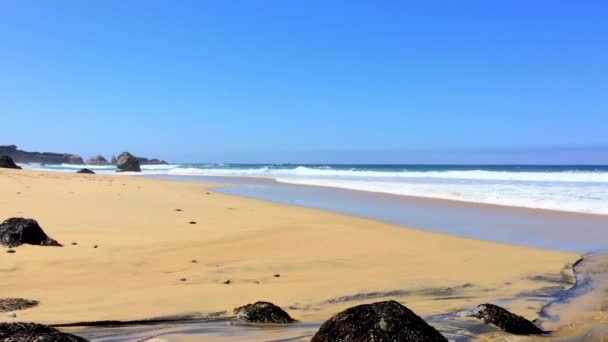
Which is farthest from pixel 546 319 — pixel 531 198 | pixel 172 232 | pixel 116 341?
pixel 531 198

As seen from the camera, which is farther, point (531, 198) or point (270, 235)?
point (531, 198)

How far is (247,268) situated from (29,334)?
12.7 ft

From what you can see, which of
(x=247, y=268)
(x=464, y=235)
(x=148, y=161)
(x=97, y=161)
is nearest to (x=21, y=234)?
(x=247, y=268)

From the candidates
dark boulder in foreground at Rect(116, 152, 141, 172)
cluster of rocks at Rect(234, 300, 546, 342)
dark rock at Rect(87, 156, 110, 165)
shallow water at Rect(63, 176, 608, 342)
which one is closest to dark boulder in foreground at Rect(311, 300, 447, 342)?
cluster of rocks at Rect(234, 300, 546, 342)

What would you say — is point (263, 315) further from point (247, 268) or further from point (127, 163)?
point (127, 163)

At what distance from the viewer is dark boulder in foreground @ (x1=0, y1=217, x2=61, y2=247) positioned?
6566 millimetres

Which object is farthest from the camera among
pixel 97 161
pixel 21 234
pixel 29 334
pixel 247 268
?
pixel 97 161

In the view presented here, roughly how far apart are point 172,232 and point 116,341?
212 inches

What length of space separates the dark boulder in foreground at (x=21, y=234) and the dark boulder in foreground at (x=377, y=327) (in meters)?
5.30

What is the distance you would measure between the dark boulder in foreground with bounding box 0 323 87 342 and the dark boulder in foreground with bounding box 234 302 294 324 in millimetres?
1594

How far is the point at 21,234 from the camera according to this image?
661cm

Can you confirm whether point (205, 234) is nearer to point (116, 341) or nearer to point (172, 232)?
point (172, 232)

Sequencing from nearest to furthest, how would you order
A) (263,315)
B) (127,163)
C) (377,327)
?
(377,327) → (263,315) → (127,163)

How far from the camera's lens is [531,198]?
1716 centimetres
